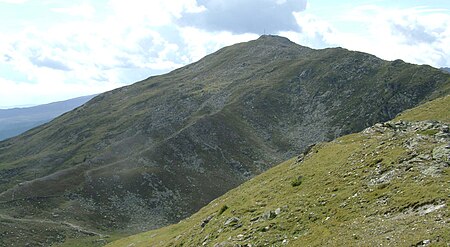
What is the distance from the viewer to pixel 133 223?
105938mm

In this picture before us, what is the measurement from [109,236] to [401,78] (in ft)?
416

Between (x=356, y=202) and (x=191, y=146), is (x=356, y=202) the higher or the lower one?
the higher one

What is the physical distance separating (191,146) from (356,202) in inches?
4532

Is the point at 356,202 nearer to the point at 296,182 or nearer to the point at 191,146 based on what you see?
the point at 296,182

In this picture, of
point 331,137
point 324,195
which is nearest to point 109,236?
point 324,195

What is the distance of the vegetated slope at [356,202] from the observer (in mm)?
22859

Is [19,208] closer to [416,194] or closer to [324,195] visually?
[324,195]

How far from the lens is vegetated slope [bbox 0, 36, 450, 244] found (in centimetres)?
10881

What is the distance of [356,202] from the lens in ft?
94.7

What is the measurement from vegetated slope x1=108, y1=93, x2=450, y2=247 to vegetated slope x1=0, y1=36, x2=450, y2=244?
63326 millimetres

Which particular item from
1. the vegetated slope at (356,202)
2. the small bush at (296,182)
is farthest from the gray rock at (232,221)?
the small bush at (296,182)

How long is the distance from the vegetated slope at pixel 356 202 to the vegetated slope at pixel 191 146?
63.3m

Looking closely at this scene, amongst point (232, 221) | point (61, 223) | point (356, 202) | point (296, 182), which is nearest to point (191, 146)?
point (61, 223)

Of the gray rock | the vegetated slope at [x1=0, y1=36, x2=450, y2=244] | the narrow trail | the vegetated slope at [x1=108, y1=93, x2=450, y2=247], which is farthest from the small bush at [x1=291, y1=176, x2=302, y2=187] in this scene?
the narrow trail
